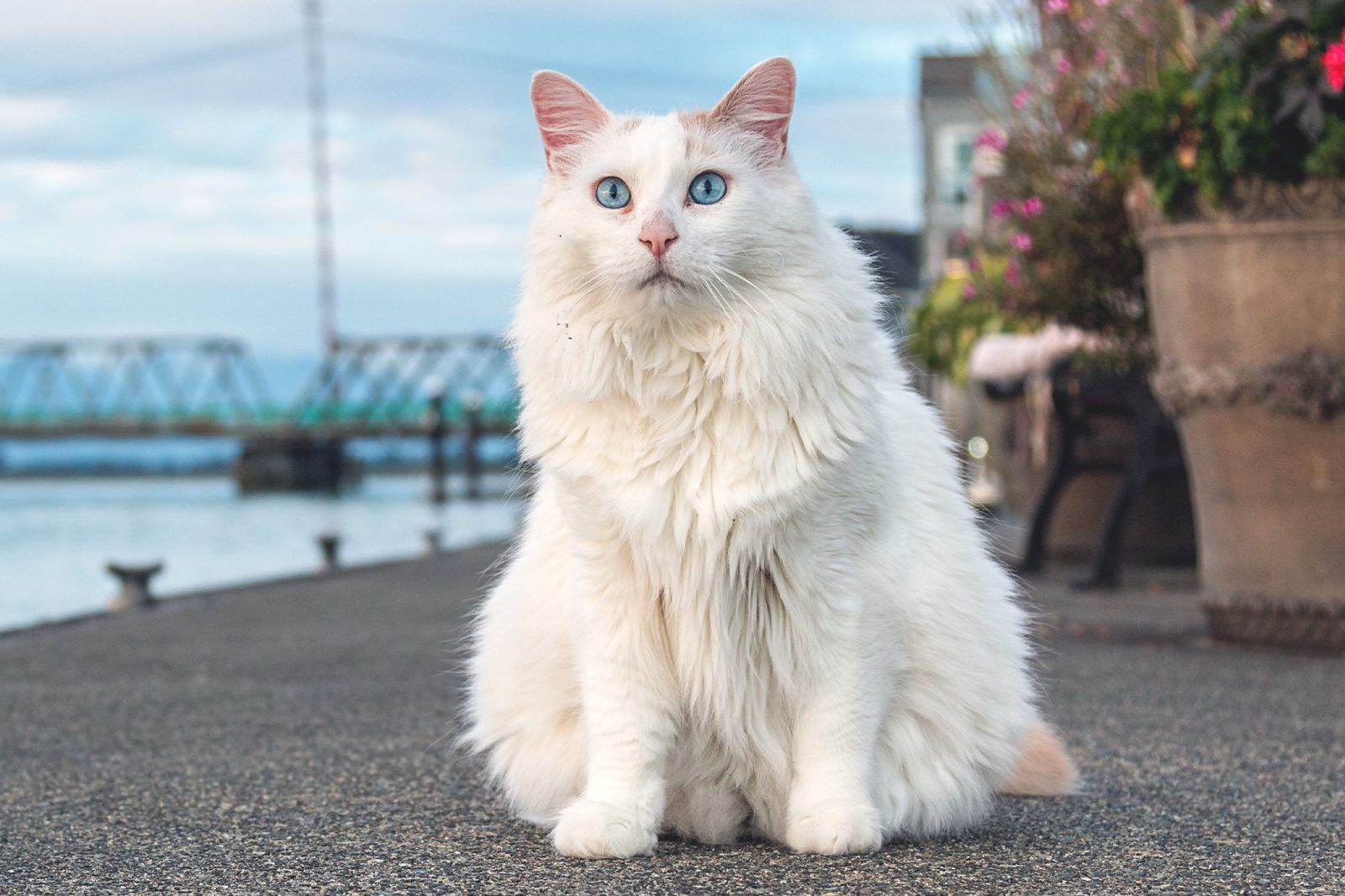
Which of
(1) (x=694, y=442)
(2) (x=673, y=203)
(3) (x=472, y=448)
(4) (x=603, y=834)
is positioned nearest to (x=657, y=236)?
(2) (x=673, y=203)

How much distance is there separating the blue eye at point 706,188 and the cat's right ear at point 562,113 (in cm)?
17

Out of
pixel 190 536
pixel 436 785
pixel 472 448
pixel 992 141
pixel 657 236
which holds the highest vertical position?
pixel 992 141

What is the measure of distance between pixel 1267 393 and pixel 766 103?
6.88ft

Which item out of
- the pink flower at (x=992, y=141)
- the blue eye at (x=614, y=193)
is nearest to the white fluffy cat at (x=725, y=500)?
the blue eye at (x=614, y=193)

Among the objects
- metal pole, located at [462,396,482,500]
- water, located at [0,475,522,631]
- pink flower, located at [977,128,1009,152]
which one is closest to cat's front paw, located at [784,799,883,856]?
water, located at [0,475,522,631]

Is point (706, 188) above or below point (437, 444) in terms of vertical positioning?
above

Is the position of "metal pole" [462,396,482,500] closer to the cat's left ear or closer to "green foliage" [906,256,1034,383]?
"green foliage" [906,256,1034,383]

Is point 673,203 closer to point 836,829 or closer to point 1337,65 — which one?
point 836,829

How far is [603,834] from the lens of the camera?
1770 mm

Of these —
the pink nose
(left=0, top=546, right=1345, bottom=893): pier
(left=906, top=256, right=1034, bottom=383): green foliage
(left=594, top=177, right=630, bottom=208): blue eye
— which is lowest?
(left=0, top=546, right=1345, bottom=893): pier

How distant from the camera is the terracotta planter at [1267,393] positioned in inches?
134

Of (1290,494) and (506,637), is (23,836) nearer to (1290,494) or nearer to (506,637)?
(506,637)

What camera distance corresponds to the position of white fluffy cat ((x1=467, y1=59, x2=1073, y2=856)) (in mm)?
1753

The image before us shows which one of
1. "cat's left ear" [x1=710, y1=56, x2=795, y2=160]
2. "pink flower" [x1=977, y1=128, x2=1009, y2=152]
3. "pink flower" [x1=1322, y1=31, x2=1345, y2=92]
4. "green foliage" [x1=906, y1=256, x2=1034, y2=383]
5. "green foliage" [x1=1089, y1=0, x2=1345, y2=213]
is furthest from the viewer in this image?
"green foliage" [x1=906, y1=256, x2=1034, y2=383]
